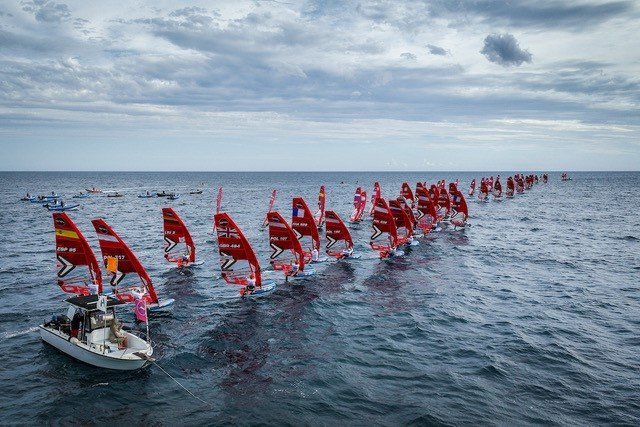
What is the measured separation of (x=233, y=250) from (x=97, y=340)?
1271 centimetres

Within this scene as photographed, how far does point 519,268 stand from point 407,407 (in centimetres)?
3292

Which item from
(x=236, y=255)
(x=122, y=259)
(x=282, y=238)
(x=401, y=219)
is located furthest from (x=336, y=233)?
(x=122, y=259)

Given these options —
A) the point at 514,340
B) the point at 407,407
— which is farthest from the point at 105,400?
the point at 514,340

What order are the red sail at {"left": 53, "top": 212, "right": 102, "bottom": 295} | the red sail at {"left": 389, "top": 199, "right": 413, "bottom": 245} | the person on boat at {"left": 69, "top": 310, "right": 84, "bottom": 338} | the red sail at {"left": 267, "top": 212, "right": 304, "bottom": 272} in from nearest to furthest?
the person on boat at {"left": 69, "top": 310, "right": 84, "bottom": 338} → the red sail at {"left": 53, "top": 212, "right": 102, "bottom": 295} → the red sail at {"left": 267, "top": 212, "right": 304, "bottom": 272} → the red sail at {"left": 389, "top": 199, "right": 413, "bottom": 245}

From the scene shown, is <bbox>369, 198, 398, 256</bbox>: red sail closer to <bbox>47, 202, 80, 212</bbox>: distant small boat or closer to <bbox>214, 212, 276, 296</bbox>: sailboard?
<bbox>214, 212, 276, 296</bbox>: sailboard

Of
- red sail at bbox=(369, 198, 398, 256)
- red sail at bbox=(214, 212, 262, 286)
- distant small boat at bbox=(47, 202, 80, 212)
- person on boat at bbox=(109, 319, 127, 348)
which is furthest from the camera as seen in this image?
distant small boat at bbox=(47, 202, 80, 212)

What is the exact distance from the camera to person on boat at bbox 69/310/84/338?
2503 cm

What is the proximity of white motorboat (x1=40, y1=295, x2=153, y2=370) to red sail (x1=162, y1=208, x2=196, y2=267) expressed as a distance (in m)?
17.6

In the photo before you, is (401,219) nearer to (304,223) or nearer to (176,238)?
(304,223)

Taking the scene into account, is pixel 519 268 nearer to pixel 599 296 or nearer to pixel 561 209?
pixel 599 296

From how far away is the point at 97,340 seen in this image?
24.8 meters

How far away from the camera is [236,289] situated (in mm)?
39750

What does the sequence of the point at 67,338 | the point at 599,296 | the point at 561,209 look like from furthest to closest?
the point at 561,209 < the point at 599,296 < the point at 67,338

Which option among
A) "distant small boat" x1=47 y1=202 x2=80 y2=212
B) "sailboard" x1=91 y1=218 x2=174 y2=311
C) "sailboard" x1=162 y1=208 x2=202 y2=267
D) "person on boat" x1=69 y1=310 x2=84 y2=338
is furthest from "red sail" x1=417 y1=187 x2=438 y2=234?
"distant small boat" x1=47 y1=202 x2=80 y2=212
